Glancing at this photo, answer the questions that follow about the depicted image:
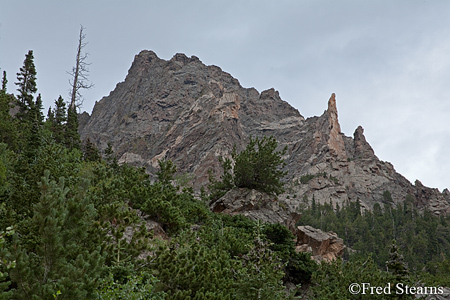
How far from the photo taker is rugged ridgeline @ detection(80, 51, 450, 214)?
121 metres

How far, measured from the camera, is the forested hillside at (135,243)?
6148 mm

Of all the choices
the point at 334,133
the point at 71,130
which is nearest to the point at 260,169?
the point at 71,130

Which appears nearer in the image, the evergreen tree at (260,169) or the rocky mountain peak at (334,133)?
the evergreen tree at (260,169)

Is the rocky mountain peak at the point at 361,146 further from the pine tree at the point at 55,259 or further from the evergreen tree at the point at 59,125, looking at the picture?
the pine tree at the point at 55,259

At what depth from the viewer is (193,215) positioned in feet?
61.4

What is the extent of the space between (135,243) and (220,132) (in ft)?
→ 364

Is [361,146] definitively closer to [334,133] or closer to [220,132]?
[334,133]

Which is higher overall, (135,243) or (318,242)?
(135,243)

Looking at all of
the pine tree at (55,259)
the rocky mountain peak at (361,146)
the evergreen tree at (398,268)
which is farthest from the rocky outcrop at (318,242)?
the rocky mountain peak at (361,146)

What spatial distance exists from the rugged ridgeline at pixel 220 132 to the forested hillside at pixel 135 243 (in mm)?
82511

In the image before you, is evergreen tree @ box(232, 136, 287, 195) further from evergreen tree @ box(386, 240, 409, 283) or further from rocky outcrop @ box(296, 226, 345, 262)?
evergreen tree @ box(386, 240, 409, 283)

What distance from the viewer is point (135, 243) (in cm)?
1021

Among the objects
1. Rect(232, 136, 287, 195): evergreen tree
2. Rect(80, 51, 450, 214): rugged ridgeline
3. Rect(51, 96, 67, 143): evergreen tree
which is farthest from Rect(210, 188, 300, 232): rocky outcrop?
Rect(80, 51, 450, 214): rugged ridgeline

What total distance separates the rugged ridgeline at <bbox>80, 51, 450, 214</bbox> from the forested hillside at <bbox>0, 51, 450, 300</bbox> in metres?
82.5
